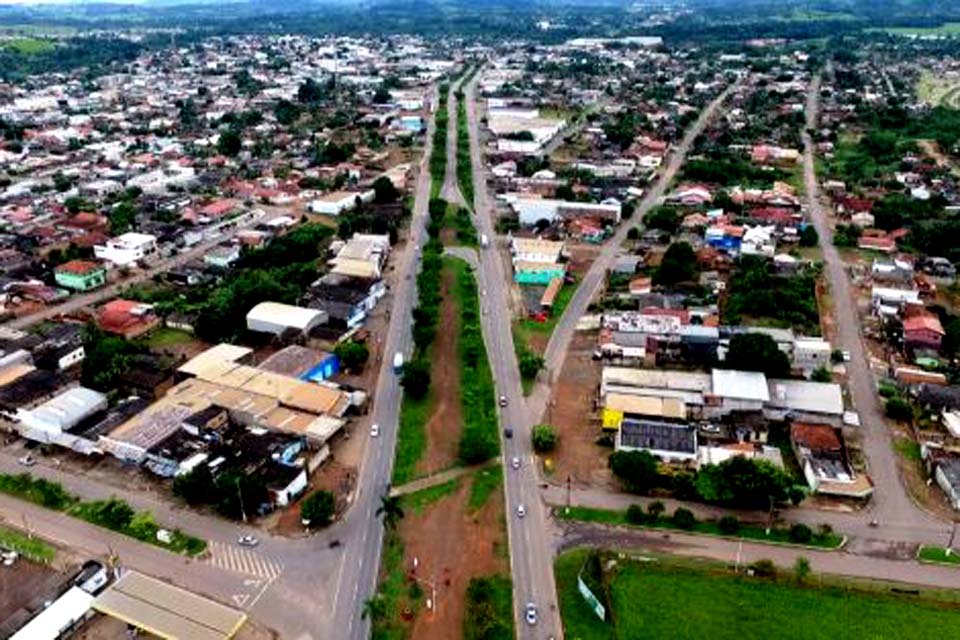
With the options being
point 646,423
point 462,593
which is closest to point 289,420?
point 462,593

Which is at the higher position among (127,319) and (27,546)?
(127,319)

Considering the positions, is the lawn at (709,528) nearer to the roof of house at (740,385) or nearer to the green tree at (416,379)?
the roof of house at (740,385)

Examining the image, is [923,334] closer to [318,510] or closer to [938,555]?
[938,555]

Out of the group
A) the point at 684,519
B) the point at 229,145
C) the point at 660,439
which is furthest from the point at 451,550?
the point at 229,145

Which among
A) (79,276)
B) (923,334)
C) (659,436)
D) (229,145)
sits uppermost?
(923,334)

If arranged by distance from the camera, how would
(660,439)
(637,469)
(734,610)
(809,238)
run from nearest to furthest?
(734,610) < (637,469) < (660,439) < (809,238)

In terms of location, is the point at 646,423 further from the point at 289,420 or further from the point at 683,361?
the point at 289,420
